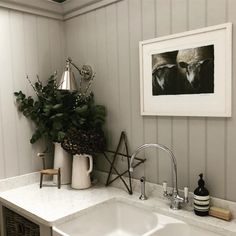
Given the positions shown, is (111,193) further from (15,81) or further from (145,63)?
(15,81)

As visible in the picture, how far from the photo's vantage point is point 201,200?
1.28m

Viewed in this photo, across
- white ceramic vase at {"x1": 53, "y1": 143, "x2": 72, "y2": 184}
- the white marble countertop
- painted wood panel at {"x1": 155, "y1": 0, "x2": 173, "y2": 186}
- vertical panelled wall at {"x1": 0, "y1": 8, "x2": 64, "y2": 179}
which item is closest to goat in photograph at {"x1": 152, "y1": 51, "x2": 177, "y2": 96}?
painted wood panel at {"x1": 155, "y1": 0, "x2": 173, "y2": 186}

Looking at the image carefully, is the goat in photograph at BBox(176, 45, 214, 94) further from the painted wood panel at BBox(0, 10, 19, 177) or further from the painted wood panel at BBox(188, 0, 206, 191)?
the painted wood panel at BBox(0, 10, 19, 177)

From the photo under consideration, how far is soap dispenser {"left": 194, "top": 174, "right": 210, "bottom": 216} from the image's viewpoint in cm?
128

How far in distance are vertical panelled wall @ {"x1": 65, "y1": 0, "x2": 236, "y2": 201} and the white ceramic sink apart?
0.69 feet

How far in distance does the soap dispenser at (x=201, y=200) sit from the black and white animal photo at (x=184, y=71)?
44 centimetres

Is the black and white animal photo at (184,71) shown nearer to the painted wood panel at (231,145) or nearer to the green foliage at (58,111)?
the painted wood panel at (231,145)

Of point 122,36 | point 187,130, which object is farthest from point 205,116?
Result: point 122,36

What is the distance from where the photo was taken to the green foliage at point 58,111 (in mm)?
1752

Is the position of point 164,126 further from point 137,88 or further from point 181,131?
point 137,88

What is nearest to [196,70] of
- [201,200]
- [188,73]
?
[188,73]

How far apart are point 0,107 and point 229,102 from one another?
1.35 metres

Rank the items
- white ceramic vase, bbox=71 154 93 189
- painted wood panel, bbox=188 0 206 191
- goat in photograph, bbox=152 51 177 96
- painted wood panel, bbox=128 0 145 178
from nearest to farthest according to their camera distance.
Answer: painted wood panel, bbox=188 0 206 191 < goat in photograph, bbox=152 51 177 96 < painted wood panel, bbox=128 0 145 178 < white ceramic vase, bbox=71 154 93 189

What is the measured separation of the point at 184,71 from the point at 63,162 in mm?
1002
